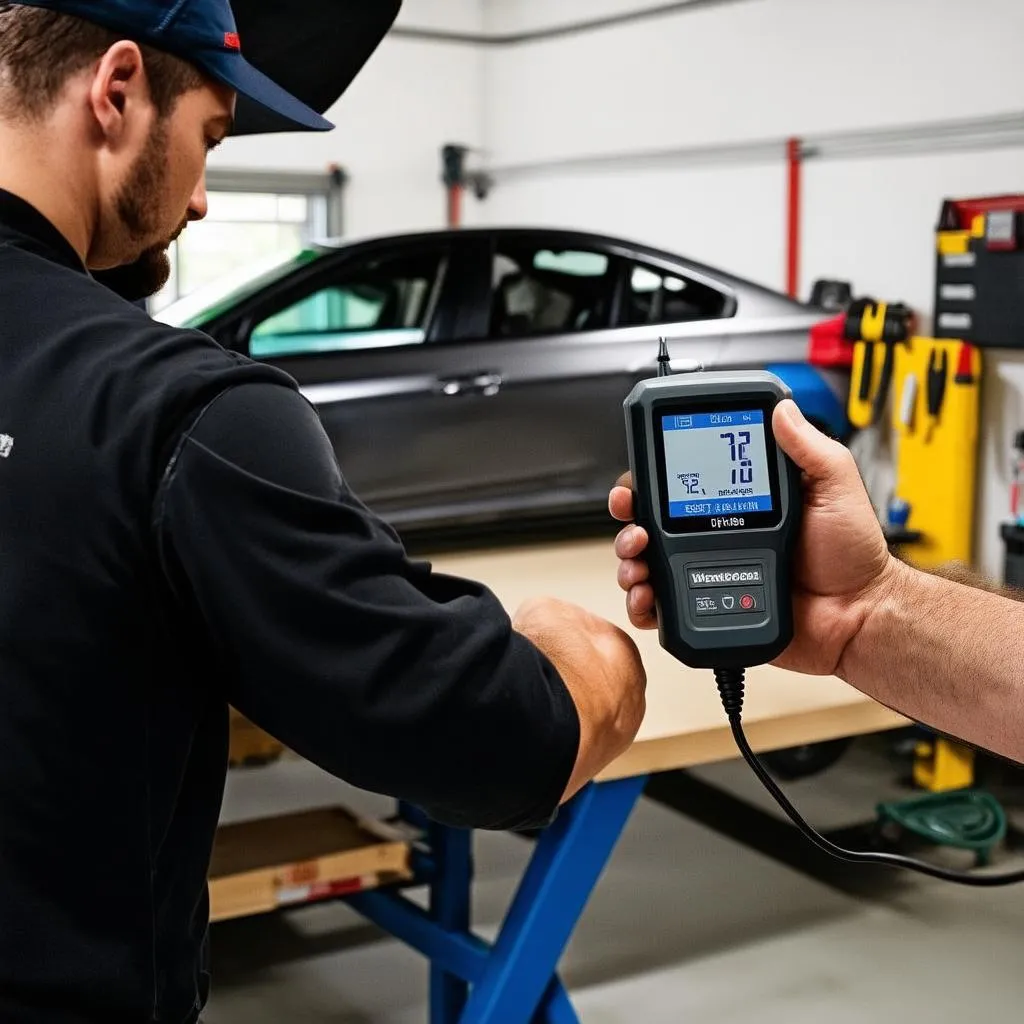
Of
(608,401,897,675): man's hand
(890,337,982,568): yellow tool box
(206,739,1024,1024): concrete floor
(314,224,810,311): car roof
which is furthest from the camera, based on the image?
(314,224,810,311): car roof

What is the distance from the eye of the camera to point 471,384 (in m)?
4.20

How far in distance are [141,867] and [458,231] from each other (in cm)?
379

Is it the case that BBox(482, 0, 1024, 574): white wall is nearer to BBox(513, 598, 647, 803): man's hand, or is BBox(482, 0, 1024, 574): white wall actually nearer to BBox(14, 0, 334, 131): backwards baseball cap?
BBox(513, 598, 647, 803): man's hand

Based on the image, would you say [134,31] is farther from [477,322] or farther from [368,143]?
[368,143]

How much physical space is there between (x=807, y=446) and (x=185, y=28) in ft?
1.88

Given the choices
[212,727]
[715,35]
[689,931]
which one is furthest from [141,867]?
[715,35]

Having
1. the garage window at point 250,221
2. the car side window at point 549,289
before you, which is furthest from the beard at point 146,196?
the garage window at point 250,221

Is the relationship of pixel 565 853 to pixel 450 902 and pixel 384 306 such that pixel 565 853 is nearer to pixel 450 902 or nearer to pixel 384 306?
pixel 450 902

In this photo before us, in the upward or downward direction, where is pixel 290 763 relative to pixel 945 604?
downward

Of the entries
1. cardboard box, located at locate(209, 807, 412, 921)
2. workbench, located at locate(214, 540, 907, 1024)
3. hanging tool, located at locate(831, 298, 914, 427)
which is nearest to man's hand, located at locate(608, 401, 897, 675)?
workbench, located at locate(214, 540, 907, 1024)

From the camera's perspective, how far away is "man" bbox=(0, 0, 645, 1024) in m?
0.91

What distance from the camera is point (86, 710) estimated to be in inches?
36.8

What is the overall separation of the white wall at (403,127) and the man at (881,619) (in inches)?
259

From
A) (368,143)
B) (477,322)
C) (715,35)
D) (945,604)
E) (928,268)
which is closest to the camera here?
(945,604)
